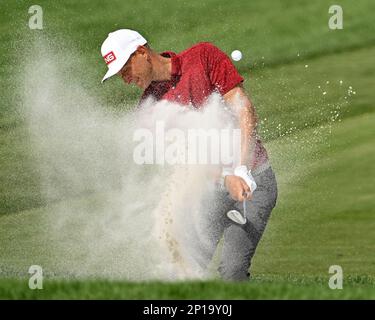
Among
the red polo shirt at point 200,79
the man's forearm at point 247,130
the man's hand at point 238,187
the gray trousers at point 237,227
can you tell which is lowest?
the gray trousers at point 237,227

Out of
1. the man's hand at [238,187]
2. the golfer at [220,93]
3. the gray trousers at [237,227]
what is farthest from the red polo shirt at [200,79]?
the man's hand at [238,187]

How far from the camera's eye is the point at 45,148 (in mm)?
10484

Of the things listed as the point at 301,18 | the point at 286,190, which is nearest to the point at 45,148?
the point at 286,190

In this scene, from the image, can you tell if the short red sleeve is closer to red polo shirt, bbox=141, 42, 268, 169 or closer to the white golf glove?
red polo shirt, bbox=141, 42, 268, 169

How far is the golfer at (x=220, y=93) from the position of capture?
27.5ft

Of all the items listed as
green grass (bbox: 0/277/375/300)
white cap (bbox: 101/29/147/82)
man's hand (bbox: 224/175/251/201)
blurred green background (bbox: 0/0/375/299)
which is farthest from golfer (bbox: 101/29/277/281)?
green grass (bbox: 0/277/375/300)

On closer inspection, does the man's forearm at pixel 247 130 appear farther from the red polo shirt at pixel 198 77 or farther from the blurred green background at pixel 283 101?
the blurred green background at pixel 283 101

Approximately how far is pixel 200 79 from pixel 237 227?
1.13 m

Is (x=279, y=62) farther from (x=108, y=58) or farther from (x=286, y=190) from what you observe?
(x=108, y=58)

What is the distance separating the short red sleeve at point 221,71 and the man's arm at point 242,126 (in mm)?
54

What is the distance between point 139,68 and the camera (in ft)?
27.8

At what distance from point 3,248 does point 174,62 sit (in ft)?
10.2

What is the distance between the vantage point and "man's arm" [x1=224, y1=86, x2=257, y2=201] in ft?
26.7
